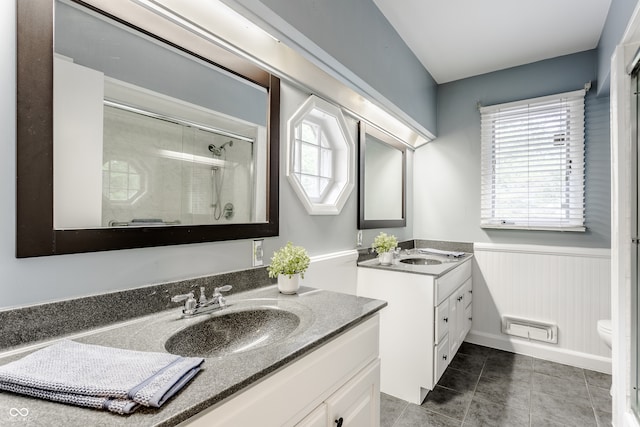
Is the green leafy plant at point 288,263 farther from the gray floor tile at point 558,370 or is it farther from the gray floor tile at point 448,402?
the gray floor tile at point 558,370

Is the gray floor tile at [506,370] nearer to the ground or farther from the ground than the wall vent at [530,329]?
nearer to the ground

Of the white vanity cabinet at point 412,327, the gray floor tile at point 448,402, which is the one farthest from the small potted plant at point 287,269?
the gray floor tile at point 448,402

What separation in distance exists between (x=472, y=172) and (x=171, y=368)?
3073 millimetres

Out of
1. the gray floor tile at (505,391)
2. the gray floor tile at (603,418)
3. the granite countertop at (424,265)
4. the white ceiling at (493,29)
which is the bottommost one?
the gray floor tile at (603,418)

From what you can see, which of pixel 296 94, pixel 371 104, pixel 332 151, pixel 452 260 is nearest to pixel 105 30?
pixel 296 94

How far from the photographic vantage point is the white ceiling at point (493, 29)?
2.06 metres

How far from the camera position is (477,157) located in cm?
304

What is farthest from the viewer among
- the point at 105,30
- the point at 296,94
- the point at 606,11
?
the point at 606,11

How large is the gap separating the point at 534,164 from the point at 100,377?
3226mm

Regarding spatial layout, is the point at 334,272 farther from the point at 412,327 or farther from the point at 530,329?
the point at 530,329

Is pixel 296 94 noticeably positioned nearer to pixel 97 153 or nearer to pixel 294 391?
pixel 97 153

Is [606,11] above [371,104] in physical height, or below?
above

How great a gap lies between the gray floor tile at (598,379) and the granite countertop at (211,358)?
221 centimetres

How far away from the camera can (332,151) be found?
7.17 feet
